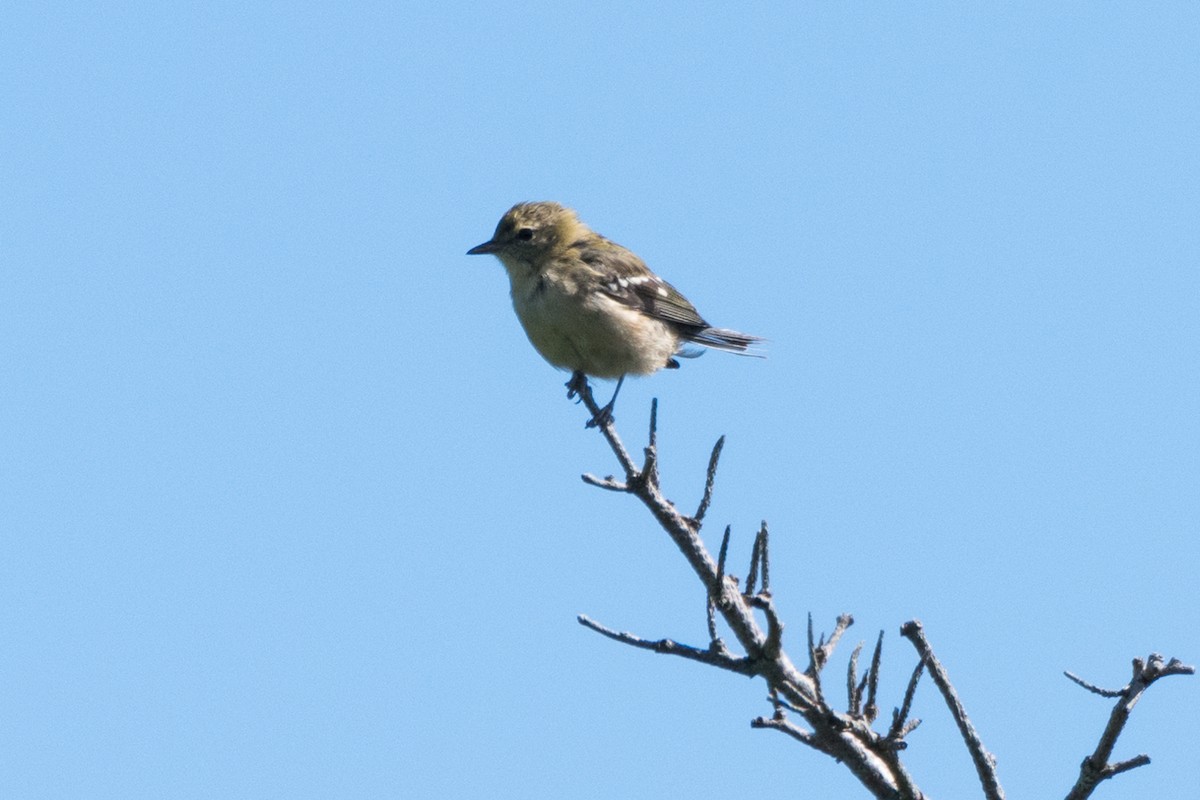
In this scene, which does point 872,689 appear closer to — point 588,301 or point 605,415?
point 605,415

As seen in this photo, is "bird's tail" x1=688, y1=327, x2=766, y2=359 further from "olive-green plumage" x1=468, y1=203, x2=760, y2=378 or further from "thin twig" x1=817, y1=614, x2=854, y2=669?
"thin twig" x1=817, y1=614, x2=854, y2=669

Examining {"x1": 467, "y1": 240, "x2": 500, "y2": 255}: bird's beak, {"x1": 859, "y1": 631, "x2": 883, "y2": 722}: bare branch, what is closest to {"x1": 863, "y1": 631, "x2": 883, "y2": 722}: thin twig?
{"x1": 859, "y1": 631, "x2": 883, "y2": 722}: bare branch

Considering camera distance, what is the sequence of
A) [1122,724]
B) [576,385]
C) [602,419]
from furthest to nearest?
[576,385] → [602,419] → [1122,724]

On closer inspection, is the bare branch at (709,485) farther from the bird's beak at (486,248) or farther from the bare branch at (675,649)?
the bird's beak at (486,248)

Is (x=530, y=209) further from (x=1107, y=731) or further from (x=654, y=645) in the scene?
(x=1107, y=731)

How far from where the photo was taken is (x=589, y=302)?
8.16 meters

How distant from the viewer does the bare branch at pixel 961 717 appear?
139 inches

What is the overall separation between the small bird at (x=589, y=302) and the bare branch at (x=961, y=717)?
13.5ft

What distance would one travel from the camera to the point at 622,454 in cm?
454

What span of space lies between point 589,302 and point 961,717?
4878 mm

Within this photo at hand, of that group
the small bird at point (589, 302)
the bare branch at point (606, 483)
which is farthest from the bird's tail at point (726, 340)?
the bare branch at point (606, 483)

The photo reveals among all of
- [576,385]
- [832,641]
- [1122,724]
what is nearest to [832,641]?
[832,641]

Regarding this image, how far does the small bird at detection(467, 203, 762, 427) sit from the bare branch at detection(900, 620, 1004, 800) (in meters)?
4.12

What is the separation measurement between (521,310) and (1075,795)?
17.7 feet
